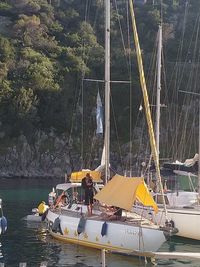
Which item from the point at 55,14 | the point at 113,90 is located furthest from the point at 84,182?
the point at 55,14

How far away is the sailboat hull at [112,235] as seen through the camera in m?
19.5

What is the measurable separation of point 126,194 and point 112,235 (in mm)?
1646

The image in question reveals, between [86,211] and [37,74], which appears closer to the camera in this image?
[86,211]

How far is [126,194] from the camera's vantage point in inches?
810

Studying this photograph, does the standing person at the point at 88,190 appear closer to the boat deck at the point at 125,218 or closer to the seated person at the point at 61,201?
the boat deck at the point at 125,218

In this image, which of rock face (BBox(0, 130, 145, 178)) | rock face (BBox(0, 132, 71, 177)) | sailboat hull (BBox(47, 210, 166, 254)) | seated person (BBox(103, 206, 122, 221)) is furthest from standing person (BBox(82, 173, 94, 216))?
rock face (BBox(0, 132, 71, 177))

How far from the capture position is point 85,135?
2852 inches

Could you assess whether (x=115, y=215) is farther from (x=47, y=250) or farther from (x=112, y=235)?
(x=47, y=250)

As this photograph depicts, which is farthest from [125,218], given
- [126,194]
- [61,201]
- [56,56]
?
[56,56]

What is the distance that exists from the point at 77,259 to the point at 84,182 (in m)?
4.59

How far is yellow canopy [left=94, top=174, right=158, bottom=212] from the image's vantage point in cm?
2031

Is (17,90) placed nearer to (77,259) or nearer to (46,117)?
(46,117)

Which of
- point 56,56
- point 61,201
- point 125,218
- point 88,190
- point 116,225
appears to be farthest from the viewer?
point 56,56

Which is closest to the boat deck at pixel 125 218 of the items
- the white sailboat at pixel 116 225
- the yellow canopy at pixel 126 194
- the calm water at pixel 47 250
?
the white sailboat at pixel 116 225
